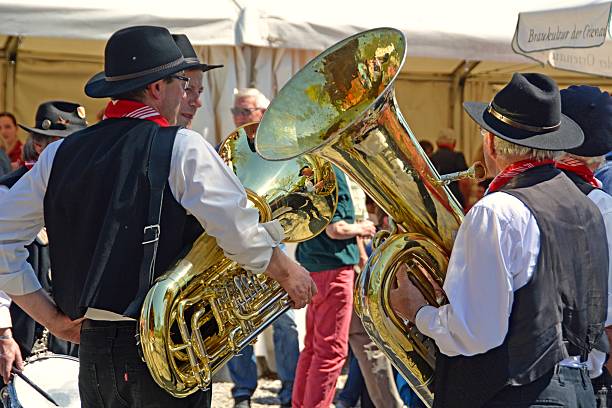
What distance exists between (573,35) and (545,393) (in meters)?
4.49

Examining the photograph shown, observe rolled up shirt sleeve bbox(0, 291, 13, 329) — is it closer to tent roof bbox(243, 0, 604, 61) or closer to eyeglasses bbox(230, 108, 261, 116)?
eyeglasses bbox(230, 108, 261, 116)

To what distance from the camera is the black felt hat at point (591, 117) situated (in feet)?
12.0

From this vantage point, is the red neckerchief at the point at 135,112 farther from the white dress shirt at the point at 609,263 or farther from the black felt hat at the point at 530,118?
the white dress shirt at the point at 609,263

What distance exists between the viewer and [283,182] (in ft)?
12.1

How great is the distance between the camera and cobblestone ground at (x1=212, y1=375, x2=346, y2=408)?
6.92m

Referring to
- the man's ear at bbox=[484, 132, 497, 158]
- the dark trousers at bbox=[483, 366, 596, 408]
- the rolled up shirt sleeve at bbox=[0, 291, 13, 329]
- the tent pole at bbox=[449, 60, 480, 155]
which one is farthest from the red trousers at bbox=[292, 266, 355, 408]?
the tent pole at bbox=[449, 60, 480, 155]

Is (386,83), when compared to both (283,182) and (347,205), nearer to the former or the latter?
(283,182)

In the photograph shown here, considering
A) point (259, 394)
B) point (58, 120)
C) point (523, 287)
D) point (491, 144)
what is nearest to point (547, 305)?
point (523, 287)

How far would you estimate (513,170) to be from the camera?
9.89ft

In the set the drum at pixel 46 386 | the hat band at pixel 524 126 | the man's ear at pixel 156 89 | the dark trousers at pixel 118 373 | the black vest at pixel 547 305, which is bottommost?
the drum at pixel 46 386

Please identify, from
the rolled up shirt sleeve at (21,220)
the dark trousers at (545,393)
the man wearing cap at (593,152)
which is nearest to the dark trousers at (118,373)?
the rolled up shirt sleeve at (21,220)

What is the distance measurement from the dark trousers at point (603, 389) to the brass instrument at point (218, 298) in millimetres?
1109

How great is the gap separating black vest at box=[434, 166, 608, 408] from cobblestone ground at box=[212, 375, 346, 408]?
406 centimetres

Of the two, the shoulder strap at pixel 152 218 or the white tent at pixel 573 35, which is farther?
the white tent at pixel 573 35
